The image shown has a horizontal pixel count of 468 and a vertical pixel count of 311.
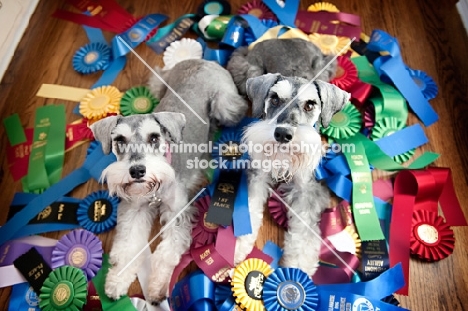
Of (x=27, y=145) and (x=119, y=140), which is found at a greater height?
(x=119, y=140)

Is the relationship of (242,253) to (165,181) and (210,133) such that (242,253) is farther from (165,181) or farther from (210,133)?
(210,133)

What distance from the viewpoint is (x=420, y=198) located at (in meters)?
2.33

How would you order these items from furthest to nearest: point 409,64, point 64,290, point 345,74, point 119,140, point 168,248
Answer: point 409,64
point 345,74
point 168,248
point 64,290
point 119,140

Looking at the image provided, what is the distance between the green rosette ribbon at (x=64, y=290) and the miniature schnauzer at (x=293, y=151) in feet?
2.81

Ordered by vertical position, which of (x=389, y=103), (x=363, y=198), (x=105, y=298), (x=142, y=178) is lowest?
(x=105, y=298)

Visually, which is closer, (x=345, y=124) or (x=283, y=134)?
(x=283, y=134)

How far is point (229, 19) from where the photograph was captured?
3184mm

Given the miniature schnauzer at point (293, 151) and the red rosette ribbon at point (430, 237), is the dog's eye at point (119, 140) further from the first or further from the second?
the red rosette ribbon at point (430, 237)

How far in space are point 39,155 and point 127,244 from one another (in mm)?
1026

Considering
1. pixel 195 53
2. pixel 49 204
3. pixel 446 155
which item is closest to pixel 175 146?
pixel 49 204

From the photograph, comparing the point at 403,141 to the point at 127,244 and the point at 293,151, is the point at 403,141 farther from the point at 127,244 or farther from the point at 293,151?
the point at 127,244

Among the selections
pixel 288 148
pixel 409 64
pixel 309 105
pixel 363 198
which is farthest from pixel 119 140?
pixel 409 64

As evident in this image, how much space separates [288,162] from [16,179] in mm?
1889

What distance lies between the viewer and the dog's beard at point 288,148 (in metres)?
1.83
